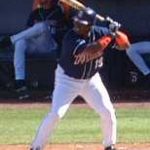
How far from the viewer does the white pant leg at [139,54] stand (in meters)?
14.0

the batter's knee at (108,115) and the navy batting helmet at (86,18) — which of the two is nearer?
the navy batting helmet at (86,18)

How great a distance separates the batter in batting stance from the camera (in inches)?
308

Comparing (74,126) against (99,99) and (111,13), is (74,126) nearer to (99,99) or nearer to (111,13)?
(99,99)

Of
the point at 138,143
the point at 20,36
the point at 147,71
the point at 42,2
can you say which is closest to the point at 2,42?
the point at 20,36

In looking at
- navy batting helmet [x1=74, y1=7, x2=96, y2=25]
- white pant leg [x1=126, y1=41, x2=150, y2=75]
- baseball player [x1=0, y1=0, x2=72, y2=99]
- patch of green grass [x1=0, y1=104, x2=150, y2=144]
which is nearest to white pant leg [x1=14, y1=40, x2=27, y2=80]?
baseball player [x1=0, y1=0, x2=72, y2=99]

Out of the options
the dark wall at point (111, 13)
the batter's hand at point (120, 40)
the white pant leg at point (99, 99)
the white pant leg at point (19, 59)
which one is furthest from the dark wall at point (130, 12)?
the batter's hand at point (120, 40)

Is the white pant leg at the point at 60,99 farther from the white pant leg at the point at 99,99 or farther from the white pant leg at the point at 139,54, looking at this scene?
the white pant leg at the point at 139,54

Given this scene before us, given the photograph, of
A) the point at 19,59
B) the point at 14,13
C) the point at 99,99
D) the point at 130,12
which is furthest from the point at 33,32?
the point at 99,99

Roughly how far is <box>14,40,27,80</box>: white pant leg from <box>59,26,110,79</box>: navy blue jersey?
5.59 meters

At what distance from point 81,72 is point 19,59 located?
19.0 ft

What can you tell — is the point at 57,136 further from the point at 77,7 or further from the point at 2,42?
the point at 2,42

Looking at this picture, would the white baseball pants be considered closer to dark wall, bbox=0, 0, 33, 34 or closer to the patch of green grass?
the patch of green grass

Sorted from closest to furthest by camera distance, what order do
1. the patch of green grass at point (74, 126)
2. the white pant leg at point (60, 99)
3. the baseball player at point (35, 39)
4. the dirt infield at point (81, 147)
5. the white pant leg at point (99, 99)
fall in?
the white pant leg at point (60, 99) → the white pant leg at point (99, 99) → the dirt infield at point (81, 147) → the patch of green grass at point (74, 126) → the baseball player at point (35, 39)

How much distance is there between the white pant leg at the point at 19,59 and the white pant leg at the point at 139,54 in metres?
1.77
